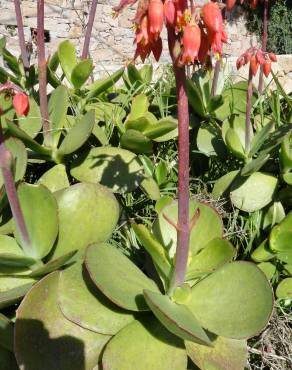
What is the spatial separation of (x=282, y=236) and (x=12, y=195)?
2.33 ft

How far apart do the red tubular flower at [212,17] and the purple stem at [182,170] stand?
0.21 feet

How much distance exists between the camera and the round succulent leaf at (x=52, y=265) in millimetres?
1033

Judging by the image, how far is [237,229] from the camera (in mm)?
1420

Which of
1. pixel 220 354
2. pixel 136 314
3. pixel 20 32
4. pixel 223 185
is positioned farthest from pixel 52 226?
pixel 20 32

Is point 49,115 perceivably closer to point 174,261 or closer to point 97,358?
point 174,261

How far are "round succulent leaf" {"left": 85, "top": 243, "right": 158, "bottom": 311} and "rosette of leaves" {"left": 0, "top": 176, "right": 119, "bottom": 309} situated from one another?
100mm

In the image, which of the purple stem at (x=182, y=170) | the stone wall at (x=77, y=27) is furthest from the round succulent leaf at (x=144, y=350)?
the stone wall at (x=77, y=27)

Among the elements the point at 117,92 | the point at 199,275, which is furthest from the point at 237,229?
the point at 117,92

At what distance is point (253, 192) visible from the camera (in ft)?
4.74

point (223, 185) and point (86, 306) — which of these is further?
point (223, 185)

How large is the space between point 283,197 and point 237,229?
0.61 feet

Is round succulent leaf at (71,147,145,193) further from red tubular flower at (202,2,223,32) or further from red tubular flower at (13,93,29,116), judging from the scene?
red tubular flower at (202,2,223,32)

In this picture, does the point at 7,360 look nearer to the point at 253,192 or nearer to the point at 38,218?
the point at 38,218

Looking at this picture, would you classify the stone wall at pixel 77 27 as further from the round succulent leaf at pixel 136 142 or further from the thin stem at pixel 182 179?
the thin stem at pixel 182 179
